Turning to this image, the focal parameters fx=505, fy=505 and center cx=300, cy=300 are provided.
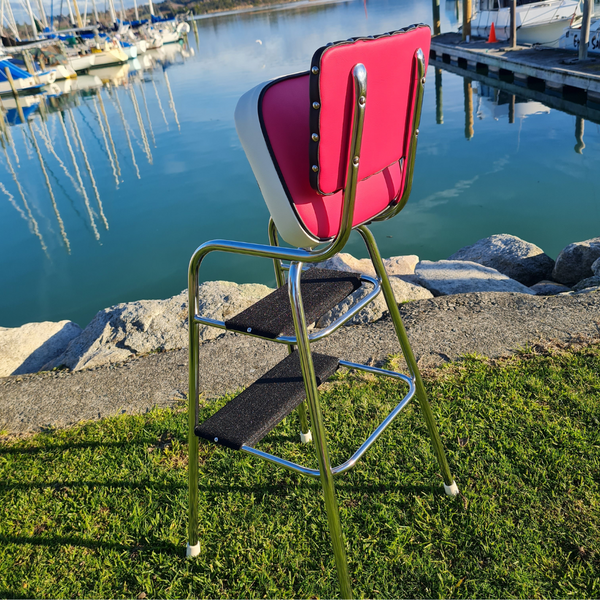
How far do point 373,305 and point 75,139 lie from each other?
58.9ft

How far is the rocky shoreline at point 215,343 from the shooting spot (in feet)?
10.9

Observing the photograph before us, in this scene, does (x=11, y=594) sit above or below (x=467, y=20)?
below

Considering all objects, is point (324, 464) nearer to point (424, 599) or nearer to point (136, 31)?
point (424, 599)

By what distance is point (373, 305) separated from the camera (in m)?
4.07

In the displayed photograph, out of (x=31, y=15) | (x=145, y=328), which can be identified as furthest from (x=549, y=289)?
(x=31, y=15)

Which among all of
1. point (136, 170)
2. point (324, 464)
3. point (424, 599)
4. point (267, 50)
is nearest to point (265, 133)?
point (324, 464)

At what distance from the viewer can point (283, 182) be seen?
1.33 metres

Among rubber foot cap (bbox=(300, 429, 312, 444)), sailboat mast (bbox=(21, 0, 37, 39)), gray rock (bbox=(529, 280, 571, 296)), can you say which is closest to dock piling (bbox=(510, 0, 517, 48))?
gray rock (bbox=(529, 280, 571, 296))

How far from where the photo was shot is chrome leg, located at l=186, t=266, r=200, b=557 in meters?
1.78

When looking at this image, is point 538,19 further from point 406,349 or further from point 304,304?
point 304,304

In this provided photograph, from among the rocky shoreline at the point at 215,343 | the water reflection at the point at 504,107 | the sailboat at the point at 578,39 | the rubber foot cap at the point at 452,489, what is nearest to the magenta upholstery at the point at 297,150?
the rubber foot cap at the point at 452,489

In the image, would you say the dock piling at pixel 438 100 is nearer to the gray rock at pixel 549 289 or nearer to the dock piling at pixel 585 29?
the dock piling at pixel 585 29

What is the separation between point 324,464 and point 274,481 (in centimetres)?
104

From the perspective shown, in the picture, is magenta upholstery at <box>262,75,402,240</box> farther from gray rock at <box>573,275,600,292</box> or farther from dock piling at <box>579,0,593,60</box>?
dock piling at <box>579,0,593,60</box>
